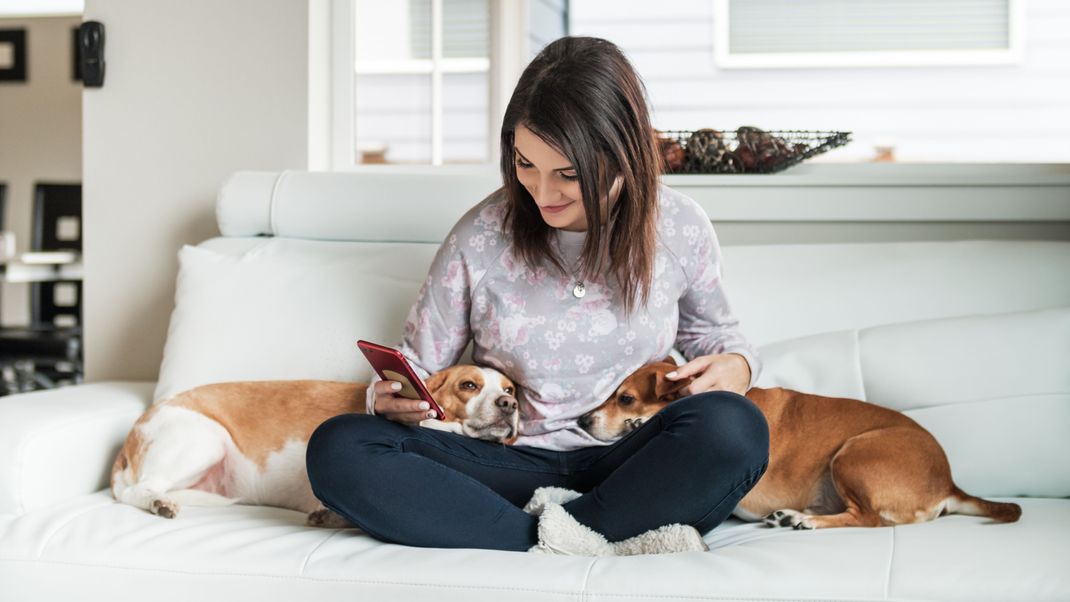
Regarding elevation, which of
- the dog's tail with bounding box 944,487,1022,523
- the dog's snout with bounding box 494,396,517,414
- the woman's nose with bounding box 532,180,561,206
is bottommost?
the dog's tail with bounding box 944,487,1022,523

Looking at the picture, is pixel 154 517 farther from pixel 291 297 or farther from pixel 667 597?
pixel 667 597

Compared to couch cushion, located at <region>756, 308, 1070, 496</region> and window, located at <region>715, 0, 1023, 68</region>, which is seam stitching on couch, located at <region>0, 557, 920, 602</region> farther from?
window, located at <region>715, 0, 1023, 68</region>

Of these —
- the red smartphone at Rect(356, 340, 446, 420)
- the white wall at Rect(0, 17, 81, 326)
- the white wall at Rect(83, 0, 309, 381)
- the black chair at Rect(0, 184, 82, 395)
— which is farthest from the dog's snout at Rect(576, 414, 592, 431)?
the white wall at Rect(0, 17, 81, 326)

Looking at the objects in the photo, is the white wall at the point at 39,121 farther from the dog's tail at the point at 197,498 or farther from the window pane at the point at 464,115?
the dog's tail at the point at 197,498

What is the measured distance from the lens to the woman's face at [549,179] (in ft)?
4.96

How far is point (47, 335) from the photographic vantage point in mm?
4344

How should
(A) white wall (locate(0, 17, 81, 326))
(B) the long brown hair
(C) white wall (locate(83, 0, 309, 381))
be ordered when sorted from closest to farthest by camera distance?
(B) the long brown hair, (C) white wall (locate(83, 0, 309, 381)), (A) white wall (locate(0, 17, 81, 326))

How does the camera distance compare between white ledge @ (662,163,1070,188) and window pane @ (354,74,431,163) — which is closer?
white ledge @ (662,163,1070,188)

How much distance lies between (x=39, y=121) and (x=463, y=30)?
5697mm

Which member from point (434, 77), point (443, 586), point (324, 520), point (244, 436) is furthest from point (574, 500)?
point (434, 77)

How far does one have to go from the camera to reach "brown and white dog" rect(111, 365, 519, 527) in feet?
5.56

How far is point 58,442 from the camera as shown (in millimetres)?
1726

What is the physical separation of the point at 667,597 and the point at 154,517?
0.84m

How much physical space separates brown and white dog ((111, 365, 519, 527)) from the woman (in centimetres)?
6
